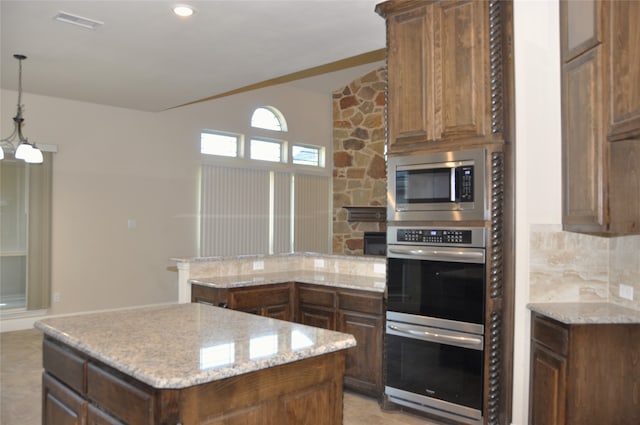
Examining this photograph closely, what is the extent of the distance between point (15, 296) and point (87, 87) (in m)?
2.77

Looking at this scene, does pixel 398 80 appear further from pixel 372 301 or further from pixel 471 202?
pixel 372 301

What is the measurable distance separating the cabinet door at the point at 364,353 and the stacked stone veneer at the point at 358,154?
488 cm

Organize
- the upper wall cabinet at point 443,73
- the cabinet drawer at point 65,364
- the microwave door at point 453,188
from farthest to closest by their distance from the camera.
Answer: the microwave door at point 453,188 < the upper wall cabinet at point 443,73 < the cabinet drawer at point 65,364

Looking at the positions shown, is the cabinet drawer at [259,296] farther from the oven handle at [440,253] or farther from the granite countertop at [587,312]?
the granite countertop at [587,312]

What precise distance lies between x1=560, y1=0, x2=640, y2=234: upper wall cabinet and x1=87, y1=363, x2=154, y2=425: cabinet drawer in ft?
8.28

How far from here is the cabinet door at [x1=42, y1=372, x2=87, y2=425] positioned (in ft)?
6.08

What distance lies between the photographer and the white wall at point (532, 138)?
3.15 metres

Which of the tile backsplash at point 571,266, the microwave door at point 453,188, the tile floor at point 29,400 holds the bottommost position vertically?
the tile floor at point 29,400

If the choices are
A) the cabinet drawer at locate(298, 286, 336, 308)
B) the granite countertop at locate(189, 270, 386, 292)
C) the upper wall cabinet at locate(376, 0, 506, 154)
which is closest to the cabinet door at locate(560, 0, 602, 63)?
the upper wall cabinet at locate(376, 0, 506, 154)

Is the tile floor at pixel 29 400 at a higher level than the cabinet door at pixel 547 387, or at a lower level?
lower

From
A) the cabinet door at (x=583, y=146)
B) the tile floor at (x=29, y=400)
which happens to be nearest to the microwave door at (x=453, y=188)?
the cabinet door at (x=583, y=146)

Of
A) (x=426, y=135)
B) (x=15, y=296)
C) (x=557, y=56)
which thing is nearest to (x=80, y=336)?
(x=426, y=135)

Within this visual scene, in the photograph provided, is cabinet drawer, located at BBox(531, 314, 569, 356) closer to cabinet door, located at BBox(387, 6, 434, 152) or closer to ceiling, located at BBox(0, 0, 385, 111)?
cabinet door, located at BBox(387, 6, 434, 152)

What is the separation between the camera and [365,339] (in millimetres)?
3773
